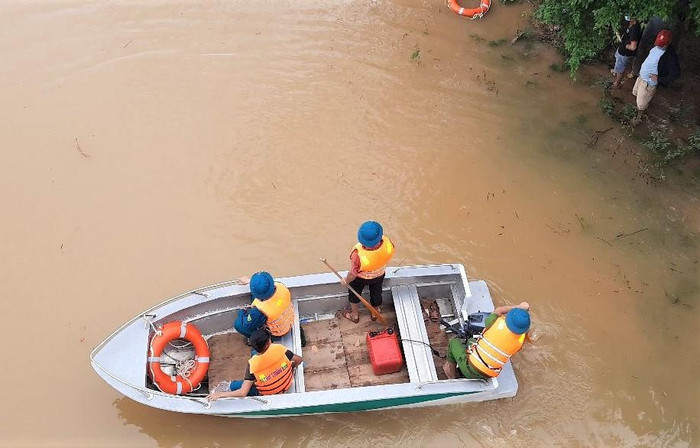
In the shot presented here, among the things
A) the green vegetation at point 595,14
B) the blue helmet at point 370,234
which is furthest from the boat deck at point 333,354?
the green vegetation at point 595,14

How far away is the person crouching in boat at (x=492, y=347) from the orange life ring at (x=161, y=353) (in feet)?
7.62

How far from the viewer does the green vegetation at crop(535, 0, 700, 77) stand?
6.16m

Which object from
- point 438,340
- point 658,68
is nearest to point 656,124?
point 658,68

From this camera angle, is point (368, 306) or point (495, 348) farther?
point (368, 306)

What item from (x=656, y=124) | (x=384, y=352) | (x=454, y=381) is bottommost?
(x=384, y=352)

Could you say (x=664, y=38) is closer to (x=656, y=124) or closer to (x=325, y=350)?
(x=656, y=124)

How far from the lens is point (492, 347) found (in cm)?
494

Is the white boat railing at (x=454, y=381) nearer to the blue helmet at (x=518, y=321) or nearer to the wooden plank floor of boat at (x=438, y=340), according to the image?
the wooden plank floor of boat at (x=438, y=340)

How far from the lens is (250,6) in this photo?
391 inches

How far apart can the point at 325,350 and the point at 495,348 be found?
175 centimetres

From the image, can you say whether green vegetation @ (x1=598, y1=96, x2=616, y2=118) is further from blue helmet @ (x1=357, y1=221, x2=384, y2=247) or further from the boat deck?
blue helmet @ (x1=357, y1=221, x2=384, y2=247)

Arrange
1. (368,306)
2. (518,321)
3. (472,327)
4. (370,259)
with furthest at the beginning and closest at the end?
(368,306) < (472,327) < (370,259) < (518,321)

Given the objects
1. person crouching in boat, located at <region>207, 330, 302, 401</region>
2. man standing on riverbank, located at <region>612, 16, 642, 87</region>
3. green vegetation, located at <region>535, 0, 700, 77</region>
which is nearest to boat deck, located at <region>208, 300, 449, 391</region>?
person crouching in boat, located at <region>207, 330, 302, 401</region>

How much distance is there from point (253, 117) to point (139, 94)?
1808mm
